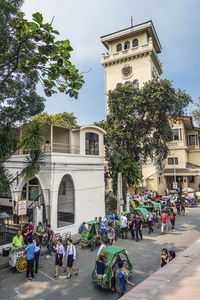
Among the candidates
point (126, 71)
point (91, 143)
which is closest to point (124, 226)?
point (91, 143)

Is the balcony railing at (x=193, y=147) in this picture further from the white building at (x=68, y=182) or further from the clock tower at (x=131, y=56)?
the white building at (x=68, y=182)

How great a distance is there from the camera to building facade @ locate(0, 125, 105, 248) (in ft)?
46.2

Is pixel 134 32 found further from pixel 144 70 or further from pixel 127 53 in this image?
pixel 144 70

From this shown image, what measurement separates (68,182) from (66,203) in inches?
64.9

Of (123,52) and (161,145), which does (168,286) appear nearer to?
(161,145)

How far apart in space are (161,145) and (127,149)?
4.10 metres

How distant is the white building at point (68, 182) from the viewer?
14058 millimetres

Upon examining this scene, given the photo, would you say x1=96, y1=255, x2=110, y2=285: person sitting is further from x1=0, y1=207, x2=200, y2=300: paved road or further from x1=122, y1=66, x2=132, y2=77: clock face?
x1=122, y1=66, x2=132, y2=77: clock face

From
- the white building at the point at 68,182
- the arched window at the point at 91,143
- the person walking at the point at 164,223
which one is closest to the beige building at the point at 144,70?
the arched window at the point at 91,143

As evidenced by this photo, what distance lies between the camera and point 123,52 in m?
35.2

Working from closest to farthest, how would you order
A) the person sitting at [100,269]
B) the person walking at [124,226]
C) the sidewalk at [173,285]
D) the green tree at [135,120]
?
the sidewalk at [173,285]
the person sitting at [100,269]
the person walking at [124,226]
the green tree at [135,120]

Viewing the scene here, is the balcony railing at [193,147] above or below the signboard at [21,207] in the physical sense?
above

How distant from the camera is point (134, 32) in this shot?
34406mm

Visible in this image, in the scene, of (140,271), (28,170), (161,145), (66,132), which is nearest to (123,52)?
(161,145)
